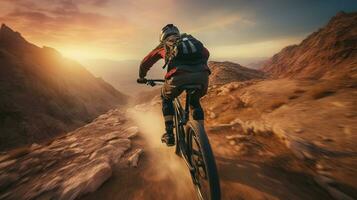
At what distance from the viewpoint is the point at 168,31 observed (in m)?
4.03

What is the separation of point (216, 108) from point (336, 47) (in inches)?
2263

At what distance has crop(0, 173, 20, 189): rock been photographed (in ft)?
13.7

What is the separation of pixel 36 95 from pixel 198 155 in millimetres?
39041

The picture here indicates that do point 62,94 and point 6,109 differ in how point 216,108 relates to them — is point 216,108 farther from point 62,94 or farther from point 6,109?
point 62,94

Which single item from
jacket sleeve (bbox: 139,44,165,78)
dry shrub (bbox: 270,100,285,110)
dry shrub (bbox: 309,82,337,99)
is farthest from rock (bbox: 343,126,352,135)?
jacket sleeve (bbox: 139,44,165,78)

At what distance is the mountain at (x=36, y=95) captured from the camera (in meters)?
27.1

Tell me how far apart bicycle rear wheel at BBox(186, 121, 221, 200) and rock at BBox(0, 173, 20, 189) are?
4310 millimetres

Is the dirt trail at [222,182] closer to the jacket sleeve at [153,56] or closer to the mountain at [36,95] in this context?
the jacket sleeve at [153,56]

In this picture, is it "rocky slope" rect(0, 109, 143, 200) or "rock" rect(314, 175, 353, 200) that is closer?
"rock" rect(314, 175, 353, 200)

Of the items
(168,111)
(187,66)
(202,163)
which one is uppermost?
(187,66)

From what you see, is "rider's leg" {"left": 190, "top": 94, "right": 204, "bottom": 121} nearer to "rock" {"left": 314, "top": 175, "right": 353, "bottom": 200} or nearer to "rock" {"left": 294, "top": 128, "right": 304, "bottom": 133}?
"rock" {"left": 314, "top": 175, "right": 353, "bottom": 200}

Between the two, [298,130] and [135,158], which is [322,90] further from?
[135,158]

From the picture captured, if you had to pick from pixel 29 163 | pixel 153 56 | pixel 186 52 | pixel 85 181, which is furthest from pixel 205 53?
pixel 29 163

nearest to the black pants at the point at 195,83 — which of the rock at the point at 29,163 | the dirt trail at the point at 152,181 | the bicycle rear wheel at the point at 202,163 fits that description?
the bicycle rear wheel at the point at 202,163
